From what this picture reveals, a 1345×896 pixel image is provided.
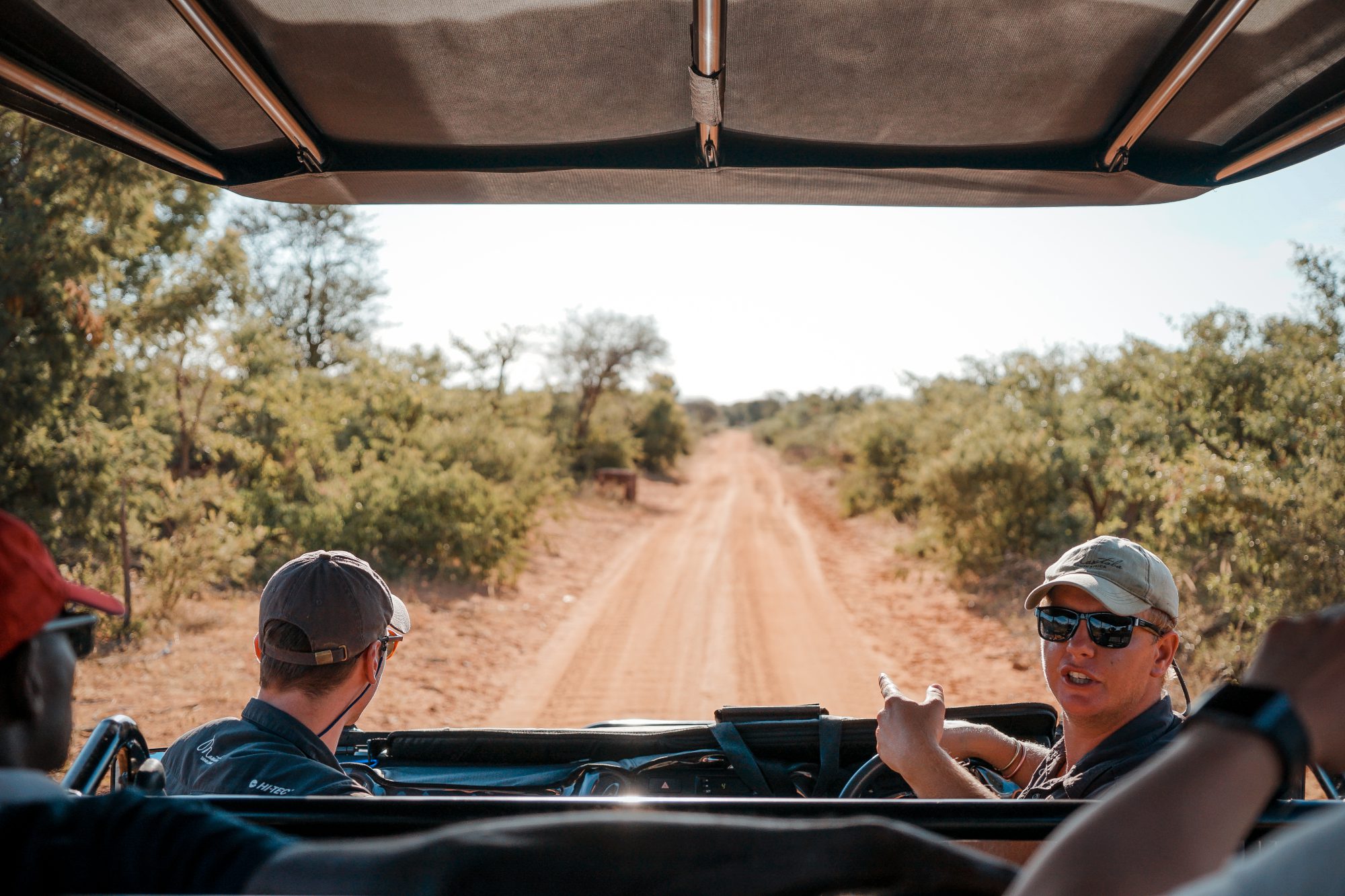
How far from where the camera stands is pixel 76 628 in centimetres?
124

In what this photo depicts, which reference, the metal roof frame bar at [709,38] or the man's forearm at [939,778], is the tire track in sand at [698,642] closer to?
the man's forearm at [939,778]

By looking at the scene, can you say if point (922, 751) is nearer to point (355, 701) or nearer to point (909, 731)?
point (909, 731)

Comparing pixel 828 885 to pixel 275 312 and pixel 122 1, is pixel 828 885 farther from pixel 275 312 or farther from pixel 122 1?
pixel 275 312

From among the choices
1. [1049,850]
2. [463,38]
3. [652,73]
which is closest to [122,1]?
[463,38]

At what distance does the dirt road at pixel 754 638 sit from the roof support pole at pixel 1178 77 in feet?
17.7

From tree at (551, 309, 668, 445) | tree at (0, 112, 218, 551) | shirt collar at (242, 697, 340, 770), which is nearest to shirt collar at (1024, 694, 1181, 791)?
shirt collar at (242, 697, 340, 770)

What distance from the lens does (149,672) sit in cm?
676

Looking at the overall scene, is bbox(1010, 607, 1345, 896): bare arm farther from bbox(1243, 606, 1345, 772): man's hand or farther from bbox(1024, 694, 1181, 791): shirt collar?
bbox(1024, 694, 1181, 791): shirt collar

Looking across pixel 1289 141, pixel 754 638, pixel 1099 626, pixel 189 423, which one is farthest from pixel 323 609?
pixel 189 423

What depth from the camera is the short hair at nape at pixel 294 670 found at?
2.08 m

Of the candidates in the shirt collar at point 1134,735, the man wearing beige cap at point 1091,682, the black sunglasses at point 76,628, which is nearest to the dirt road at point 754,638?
the man wearing beige cap at point 1091,682

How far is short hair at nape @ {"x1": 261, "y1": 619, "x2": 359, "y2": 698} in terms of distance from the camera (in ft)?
6.82

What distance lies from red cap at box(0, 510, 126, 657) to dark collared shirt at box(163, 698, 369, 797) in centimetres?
76

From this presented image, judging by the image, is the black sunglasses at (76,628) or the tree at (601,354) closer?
the black sunglasses at (76,628)
